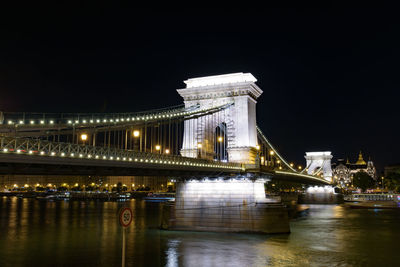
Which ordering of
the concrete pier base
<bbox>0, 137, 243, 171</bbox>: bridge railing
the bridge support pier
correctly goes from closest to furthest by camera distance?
<bbox>0, 137, 243, 171</bbox>: bridge railing
the bridge support pier
the concrete pier base

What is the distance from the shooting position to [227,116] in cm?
3762

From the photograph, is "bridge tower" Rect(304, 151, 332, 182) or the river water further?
"bridge tower" Rect(304, 151, 332, 182)

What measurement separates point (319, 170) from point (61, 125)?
93.7 meters

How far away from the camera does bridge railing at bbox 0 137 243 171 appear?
15.7 meters

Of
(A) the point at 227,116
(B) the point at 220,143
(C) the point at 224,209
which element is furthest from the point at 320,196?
(C) the point at 224,209

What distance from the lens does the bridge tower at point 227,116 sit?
36625mm

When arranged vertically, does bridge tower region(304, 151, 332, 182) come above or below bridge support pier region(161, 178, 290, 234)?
above

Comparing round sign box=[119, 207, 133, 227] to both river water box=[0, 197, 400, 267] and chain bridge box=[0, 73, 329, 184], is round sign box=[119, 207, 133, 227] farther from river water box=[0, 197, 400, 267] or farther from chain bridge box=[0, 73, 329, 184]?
river water box=[0, 197, 400, 267]

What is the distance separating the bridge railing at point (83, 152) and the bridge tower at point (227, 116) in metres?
7.13

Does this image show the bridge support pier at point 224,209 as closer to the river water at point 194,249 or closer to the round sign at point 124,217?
the river water at point 194,249

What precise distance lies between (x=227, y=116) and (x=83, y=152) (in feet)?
68.5

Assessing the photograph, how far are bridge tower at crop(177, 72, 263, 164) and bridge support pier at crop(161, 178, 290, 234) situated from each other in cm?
345

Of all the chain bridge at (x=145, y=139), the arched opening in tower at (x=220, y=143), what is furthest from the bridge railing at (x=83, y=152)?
the arched opening in tower at (x=220, y=143)

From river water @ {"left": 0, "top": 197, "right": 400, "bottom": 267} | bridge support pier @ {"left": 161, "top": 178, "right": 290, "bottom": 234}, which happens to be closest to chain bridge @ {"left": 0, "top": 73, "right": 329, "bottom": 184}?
bridge support pier @ {"left": 161, "top": 178, "right": 290, "bottom": 234}
